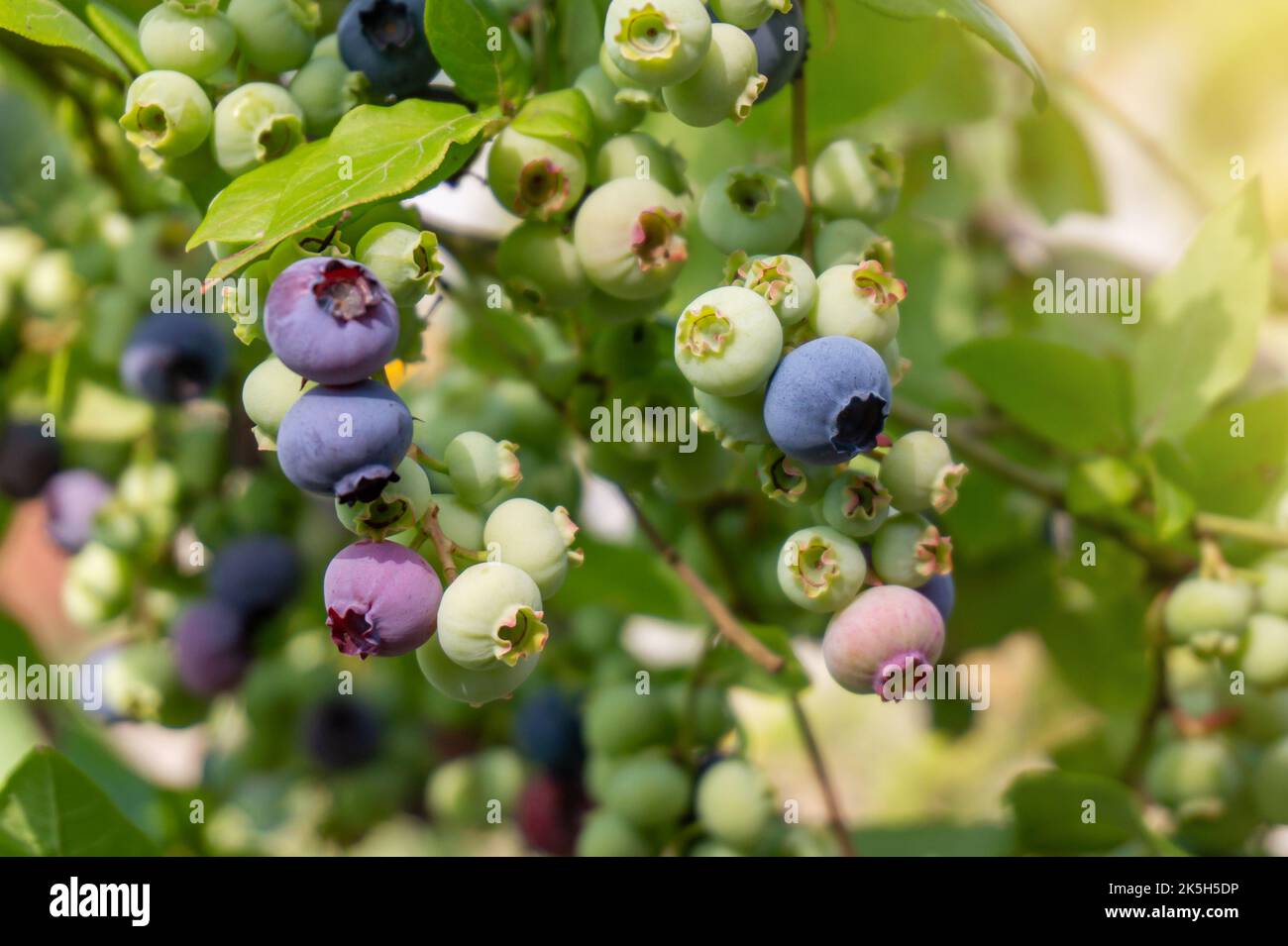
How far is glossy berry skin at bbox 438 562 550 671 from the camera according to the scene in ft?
1.73

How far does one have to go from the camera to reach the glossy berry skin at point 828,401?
21.5 inches

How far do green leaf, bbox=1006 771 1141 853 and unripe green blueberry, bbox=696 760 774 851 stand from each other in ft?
0.69

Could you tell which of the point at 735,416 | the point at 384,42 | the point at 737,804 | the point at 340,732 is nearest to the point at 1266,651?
the point at 737,804

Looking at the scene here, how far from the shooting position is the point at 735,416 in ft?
1.95

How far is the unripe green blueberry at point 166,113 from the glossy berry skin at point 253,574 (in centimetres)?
47

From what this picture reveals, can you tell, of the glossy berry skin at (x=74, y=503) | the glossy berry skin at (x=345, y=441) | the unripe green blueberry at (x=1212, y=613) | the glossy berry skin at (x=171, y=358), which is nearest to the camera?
the glossy berry skin at (x=345, y=441)

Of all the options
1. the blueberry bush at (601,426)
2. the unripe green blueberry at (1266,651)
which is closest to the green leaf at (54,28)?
the blueberry bush at (601,426)

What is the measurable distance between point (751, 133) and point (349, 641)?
528mm

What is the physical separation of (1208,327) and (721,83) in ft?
1.58

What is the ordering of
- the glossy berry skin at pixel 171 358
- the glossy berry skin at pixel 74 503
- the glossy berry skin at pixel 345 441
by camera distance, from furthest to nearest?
the glossy berry skin at pixel 74 503, the glossy berry skin at pixel 171 358, the glossy berry skin at pixel 345 441

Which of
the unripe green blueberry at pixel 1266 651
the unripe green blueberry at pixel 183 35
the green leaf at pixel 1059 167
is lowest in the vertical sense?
the unripe green blueberry at pixel 1266 651

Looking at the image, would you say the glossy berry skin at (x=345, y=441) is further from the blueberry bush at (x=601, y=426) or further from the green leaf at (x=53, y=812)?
the green leaf at (x=53, y=812)
